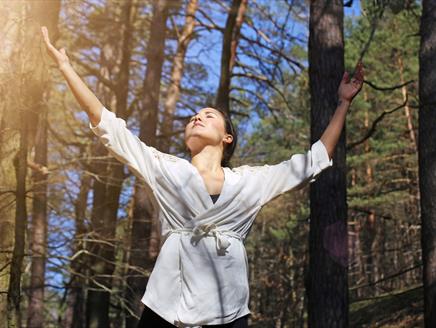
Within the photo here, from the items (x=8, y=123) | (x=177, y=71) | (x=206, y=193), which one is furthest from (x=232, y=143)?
(x=177, y=71)

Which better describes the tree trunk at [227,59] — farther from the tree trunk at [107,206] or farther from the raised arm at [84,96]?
the raised arm at [84,96]

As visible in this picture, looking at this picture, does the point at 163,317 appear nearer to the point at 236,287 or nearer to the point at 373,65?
the point at 236,287

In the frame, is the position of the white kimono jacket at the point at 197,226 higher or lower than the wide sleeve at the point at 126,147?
lower

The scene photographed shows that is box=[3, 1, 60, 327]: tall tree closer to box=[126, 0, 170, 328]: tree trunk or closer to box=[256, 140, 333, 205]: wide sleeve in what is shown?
box=[256, 140, 333, 205]: wide sleeve

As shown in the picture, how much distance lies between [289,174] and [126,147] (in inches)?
29.4

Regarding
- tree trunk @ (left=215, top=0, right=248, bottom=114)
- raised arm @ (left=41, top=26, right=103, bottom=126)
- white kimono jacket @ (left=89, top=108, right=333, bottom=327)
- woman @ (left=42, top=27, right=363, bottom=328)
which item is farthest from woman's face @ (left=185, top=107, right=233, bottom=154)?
tree trunk @ (left=215, top=0, right=248, bottom=114)

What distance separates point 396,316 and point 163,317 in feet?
29.5

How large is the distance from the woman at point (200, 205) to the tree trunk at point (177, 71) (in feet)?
31.2

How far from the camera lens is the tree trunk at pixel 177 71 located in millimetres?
13211

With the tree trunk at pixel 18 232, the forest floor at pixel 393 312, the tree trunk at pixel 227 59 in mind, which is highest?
the tree trunk at pixel 227 59

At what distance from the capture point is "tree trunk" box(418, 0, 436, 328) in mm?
5902

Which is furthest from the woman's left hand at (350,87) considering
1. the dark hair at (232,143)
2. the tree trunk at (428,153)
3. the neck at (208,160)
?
the tree trunk at (428,153)

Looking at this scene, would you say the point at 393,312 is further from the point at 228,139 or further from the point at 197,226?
the point at 197,226

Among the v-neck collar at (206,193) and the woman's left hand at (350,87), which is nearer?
the v-neck collar at (206,193)
